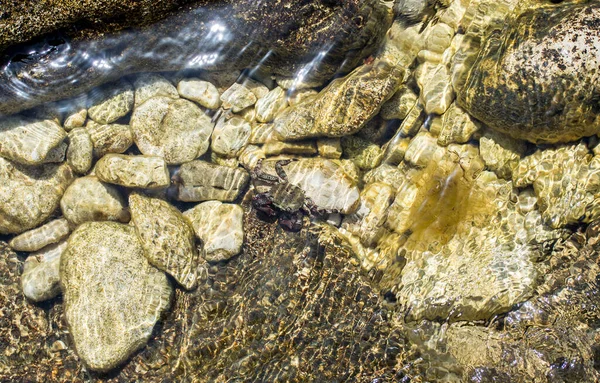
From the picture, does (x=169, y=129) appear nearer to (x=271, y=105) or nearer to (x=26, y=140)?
(x=271, y=105)

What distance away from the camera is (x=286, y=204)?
5.21 m

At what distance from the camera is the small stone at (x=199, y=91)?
18.6 feet

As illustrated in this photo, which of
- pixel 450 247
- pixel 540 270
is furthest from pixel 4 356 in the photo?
pixel 540 270

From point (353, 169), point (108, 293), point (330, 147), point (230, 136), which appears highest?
point (230, 136)

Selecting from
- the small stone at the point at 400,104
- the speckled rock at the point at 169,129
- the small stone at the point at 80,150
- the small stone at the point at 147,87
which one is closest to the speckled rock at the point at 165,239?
the speckled rock at the point at 169,129

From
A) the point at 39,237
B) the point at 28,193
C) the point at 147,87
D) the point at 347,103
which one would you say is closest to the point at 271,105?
the point at 347,103

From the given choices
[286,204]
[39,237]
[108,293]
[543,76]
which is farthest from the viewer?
[39,237]

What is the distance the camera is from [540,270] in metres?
4.30

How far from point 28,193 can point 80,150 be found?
33.6 inches

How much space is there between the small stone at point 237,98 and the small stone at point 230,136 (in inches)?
6.7

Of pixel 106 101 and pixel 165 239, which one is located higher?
pixel 106 101

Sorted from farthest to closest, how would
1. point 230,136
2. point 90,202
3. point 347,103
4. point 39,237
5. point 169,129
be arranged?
point 230,136, point 169,129, point 39,237, point 90,202, point 347,103

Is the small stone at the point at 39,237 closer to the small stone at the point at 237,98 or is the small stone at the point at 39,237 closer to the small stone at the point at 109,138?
the small stone at the point at 109,138

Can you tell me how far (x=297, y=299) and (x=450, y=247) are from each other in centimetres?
187
